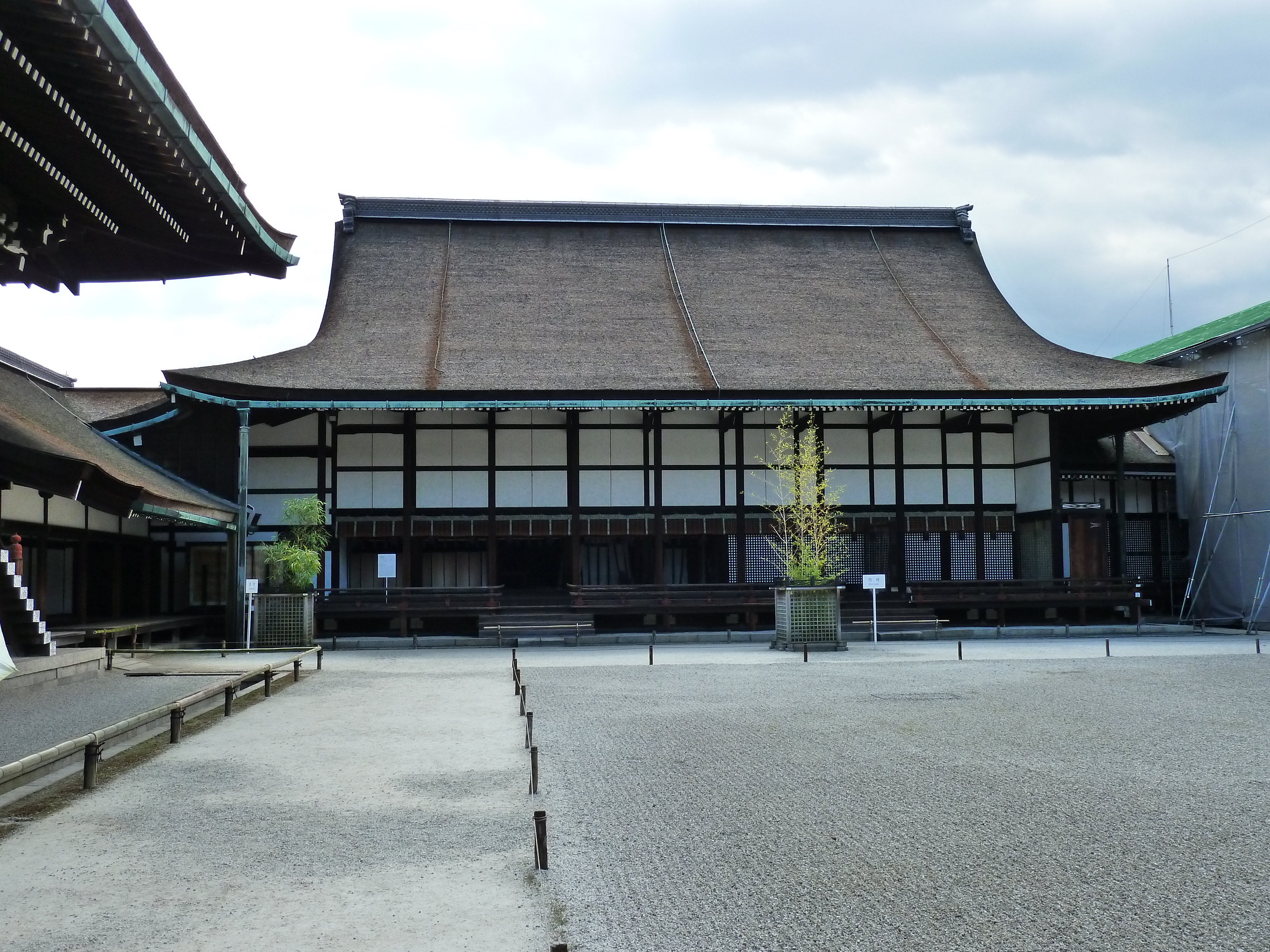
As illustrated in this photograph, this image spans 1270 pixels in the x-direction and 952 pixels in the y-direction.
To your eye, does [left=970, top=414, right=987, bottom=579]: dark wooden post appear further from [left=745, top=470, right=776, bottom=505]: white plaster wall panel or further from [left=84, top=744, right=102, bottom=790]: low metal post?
[left=84, top=744, right=102, bottom=790]: low metal post

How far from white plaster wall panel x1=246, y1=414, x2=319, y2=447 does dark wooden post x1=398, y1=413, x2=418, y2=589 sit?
6.43ft

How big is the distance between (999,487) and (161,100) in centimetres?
2261

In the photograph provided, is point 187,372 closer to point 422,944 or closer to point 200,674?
point 200,674

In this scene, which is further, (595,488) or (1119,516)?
(1119,516)

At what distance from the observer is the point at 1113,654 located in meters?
19.5

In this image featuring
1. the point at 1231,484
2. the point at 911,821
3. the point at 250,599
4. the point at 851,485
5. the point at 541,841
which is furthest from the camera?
the point at 1231,484

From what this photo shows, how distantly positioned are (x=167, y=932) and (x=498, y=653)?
15.9 meters

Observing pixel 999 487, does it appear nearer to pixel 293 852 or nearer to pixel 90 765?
pixel 90 765

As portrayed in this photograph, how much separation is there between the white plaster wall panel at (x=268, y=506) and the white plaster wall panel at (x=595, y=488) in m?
6.40

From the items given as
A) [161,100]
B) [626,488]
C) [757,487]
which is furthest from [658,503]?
[161,100]

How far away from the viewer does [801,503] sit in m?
22.4

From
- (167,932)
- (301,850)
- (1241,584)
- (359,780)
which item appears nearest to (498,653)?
(359,780)

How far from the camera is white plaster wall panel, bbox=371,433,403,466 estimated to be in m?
24.5

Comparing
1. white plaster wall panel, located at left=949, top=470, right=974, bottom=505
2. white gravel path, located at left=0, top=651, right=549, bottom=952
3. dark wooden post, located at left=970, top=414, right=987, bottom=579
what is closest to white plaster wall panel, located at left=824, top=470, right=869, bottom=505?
white plaster wall panel, located at left=949, top=470, right=974, bottom=505
